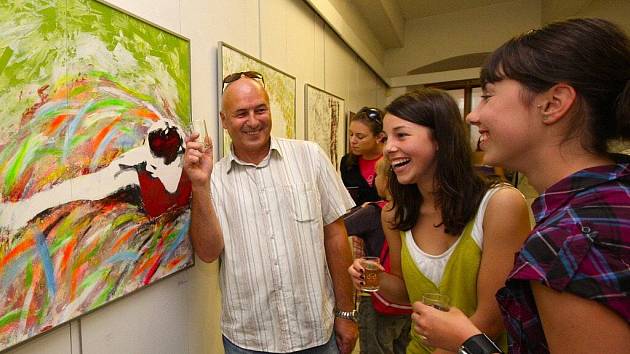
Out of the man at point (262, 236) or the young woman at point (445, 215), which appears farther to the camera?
the man at point (262, 236)

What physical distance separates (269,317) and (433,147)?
0.93 meters

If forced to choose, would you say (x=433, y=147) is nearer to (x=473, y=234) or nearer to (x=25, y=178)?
(x=473, y=234)

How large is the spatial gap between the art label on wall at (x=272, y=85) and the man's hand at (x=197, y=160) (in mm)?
474

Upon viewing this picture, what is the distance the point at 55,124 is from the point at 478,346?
1220 millimetres

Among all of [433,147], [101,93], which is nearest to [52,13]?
[101,93]

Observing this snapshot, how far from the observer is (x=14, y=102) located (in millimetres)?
866

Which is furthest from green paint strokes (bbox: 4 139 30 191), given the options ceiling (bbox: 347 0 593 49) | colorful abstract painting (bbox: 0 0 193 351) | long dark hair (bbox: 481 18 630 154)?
ceiling (bbox: 347 0 593 49)

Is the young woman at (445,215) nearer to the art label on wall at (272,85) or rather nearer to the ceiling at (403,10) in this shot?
the art label on wall at (272,85)

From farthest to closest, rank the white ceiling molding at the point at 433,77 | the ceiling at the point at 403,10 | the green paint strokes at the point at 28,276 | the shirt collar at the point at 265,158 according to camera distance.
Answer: the white ceiling molding at the point at 433,77
the ceiling at the point at 403,10
the shirt collar at the point at 265,158
the green paint strokes at the point at 28,276

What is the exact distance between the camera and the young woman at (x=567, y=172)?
1.79 ft

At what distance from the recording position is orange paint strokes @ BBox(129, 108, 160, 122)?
1.23 m

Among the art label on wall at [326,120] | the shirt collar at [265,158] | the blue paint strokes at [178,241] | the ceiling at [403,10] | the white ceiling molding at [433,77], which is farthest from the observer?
the white ceiling molding at [433,77]

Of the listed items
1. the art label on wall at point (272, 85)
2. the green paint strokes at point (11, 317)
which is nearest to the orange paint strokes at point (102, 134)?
the green paint strokes at point (11, 317)

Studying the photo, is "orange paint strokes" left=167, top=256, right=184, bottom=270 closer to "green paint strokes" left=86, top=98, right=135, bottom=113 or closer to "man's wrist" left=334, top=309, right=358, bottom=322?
"green paint strokes" left=86, top=98, right=135, bottom=113
